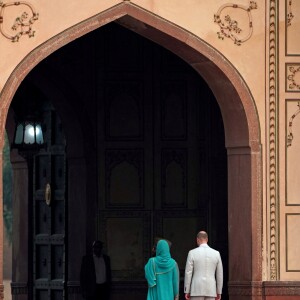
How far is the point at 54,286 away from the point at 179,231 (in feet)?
5.71

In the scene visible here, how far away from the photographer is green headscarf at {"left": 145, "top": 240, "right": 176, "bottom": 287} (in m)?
15.1

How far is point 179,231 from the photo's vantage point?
18422mm

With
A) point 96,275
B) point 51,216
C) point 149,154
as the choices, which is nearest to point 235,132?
point 149,154

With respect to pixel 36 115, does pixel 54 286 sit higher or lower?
lower

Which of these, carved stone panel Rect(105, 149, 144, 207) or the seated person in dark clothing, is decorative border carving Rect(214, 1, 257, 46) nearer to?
carved stone panel Rect(105, 149, 144, 207)

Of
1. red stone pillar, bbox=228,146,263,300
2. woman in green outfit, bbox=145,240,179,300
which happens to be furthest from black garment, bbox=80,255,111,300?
woman in green outfit, bbox=145,240,179,300

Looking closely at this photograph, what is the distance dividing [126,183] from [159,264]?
3367 mm

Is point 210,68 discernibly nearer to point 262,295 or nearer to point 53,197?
point 262,295

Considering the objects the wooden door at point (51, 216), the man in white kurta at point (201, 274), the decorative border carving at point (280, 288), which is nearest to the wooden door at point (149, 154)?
the wooden door at point (51, 216)

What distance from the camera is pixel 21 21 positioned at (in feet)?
49.4

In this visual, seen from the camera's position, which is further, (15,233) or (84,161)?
(15,233)

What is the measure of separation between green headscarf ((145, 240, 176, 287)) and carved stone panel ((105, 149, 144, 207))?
10.7 ft

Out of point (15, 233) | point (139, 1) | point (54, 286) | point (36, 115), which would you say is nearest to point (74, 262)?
point (54, 286)

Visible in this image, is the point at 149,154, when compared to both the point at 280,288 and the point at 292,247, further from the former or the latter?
the point at 280,288
